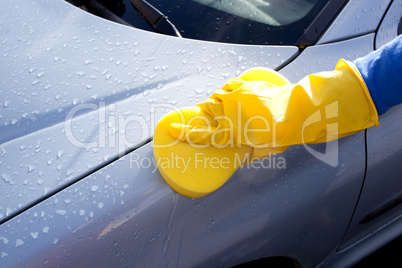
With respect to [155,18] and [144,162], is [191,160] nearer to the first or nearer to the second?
[144,162]

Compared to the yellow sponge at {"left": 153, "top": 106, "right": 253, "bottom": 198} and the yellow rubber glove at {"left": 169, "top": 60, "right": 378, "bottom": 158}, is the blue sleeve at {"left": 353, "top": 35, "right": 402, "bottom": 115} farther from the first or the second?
the yellow sponge at {"left": 153, "top": 106, "right": 253, "bottom": 198}

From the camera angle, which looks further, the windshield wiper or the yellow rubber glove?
the windshield wiper

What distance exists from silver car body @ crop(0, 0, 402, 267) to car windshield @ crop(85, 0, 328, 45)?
0.07 m

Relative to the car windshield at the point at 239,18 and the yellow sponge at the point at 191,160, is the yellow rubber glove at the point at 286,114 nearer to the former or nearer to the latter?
the yellow sponge at the point at 191,160

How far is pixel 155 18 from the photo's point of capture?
1.57 meters

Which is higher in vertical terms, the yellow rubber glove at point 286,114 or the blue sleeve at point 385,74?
the blue sleeve at point 385,74

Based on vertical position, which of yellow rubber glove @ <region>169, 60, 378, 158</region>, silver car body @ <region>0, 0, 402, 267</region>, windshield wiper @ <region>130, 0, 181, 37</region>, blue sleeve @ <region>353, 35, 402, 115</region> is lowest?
silver car body @ <region>0, 0, 402, 267</region>

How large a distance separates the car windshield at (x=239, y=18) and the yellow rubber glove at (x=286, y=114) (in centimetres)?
30

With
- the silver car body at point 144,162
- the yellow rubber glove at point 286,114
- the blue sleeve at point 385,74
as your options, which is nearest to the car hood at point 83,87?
the silver car body at point 144,162

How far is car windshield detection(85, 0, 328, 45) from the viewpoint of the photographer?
151cm

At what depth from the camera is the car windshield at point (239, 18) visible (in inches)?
59.3

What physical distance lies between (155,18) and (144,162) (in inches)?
23.3

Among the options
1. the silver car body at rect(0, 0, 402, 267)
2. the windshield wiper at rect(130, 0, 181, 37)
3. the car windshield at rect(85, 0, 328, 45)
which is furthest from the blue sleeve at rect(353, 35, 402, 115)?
the windshield wiper at rect(130, 0, 181, 37)

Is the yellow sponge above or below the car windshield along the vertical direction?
below
